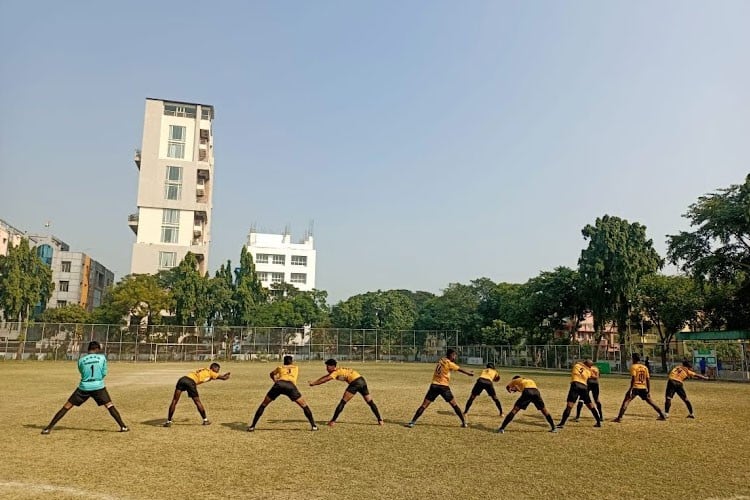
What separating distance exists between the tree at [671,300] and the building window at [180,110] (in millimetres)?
62607

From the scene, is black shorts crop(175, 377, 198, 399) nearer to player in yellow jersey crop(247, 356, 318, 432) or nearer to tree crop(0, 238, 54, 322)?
player in yellow jersey crop(247, 356, 318, 432)

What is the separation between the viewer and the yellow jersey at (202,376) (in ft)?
43.5

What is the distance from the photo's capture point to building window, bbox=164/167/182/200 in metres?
77.2

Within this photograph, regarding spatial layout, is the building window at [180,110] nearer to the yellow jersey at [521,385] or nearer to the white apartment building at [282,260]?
the white apartment building at [282,260]

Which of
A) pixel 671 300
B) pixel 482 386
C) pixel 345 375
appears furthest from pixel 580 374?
pixel 671 300

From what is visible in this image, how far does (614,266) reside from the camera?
50250 mm

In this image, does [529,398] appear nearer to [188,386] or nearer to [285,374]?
[285,374]

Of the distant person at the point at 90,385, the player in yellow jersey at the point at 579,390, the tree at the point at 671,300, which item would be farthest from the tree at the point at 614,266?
the distant person at the point at 90,385

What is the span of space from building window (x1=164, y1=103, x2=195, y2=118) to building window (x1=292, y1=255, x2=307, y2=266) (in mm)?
35836

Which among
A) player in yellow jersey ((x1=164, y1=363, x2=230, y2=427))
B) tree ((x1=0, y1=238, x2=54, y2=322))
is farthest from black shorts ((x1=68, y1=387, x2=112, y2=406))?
tree ((x1=0, y1=238, x2=54, y2=322))

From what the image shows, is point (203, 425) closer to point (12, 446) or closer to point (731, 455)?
point (12, 446)

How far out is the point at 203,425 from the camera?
1332cm

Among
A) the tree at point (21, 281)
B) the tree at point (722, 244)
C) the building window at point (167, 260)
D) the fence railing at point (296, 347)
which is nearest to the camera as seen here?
the tree at point (722, 244)

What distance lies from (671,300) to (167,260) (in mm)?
59300
